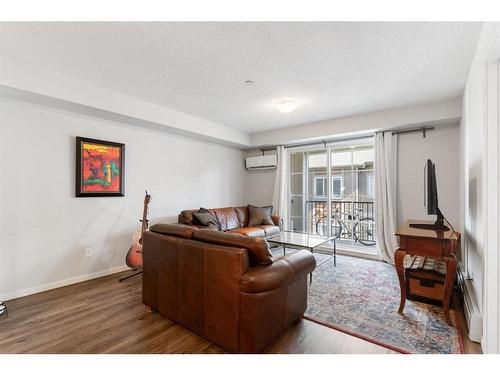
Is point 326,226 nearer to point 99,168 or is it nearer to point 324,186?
point 324,186

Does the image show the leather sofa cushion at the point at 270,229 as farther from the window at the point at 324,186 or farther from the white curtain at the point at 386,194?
the white curtain at the point at 386,194

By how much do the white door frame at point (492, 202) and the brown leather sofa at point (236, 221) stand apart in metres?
2.87

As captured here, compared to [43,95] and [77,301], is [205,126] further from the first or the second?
[77,301]

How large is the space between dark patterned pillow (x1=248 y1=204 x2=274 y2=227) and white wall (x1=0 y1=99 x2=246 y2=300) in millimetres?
1498

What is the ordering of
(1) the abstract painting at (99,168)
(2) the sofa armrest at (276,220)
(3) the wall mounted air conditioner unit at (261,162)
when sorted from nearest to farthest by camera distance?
(1) the abstract painting at (99,168) → (2) the sofa armrest at (276,220) → (3) the wall mounted air conditioner unit at (261,162)

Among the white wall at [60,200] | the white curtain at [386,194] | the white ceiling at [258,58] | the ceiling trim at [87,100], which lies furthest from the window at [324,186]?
the white wall at [60,200]

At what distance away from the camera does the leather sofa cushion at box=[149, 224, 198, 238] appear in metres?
1.98

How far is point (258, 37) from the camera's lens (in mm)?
1925

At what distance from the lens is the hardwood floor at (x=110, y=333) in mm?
1744

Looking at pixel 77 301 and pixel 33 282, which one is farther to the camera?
pixel 33 282

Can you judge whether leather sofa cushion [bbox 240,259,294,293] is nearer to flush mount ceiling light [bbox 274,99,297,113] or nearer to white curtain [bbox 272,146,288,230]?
flush mount ceiling light [bbox 274,99,297,113]

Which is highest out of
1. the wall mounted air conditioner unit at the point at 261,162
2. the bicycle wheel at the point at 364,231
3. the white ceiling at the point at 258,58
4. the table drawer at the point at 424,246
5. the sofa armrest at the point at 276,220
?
the white ceiling at the point at 258,58

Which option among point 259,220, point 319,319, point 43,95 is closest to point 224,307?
point 319,319
